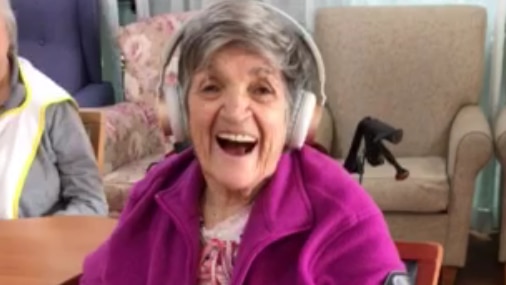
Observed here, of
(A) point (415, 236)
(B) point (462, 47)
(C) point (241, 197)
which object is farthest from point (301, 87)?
(B) point (462, 47)

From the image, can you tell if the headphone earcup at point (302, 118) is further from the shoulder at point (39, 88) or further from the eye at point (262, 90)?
the shoulder at point (39, 88)

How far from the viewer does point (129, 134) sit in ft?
10.7

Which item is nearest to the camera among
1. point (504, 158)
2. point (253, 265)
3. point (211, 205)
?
point (253, 265)

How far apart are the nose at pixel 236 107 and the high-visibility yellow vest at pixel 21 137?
0.90 meters

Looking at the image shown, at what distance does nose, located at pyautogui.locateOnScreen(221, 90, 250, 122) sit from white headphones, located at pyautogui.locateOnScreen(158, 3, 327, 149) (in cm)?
7

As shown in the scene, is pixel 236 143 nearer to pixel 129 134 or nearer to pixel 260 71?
pixel 260 71

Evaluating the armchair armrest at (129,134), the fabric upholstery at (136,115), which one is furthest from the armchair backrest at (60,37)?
the armchair armrest at (129,134)

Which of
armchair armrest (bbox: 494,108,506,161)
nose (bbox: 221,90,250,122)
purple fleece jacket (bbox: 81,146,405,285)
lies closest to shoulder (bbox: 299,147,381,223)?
purple fleece jacket (bbox: 81,146,405,285)

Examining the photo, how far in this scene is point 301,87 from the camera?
42.8 inches

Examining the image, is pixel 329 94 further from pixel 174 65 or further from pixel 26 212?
pixel 174 65

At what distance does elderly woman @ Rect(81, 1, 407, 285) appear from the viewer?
102 centimetres

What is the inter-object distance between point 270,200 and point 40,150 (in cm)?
93

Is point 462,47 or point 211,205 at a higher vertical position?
point 211,205

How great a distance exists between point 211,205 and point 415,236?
194 cm
